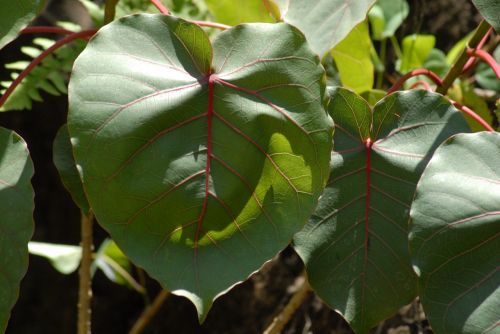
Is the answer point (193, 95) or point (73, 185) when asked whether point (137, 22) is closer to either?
point (193, 95)

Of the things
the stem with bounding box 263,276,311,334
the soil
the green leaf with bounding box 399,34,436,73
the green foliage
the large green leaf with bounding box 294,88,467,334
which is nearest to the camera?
the large green leaf with bounding box 294,88,467,334

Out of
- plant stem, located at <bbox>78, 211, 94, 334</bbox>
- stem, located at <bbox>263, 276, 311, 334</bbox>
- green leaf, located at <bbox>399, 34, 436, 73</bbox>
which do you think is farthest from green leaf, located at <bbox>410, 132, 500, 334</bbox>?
green leaf, located at <bbox>399, 34, 436, 73</bbox>

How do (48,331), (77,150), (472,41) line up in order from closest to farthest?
(77,150) < (472,41) < (48,331)

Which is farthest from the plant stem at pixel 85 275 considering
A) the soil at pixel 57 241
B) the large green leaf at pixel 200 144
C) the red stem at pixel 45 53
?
the soil at pixel 57 241

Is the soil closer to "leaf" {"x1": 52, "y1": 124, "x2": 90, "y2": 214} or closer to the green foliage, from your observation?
the green foliage

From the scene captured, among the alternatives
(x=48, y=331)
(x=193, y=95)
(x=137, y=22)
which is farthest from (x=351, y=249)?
(x=48, y=331)

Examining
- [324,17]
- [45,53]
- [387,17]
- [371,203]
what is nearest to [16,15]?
[45,53]

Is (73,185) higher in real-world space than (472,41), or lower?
lower

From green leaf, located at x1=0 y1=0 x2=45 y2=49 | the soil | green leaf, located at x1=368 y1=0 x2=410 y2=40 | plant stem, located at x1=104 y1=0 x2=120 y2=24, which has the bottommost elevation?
the soil
